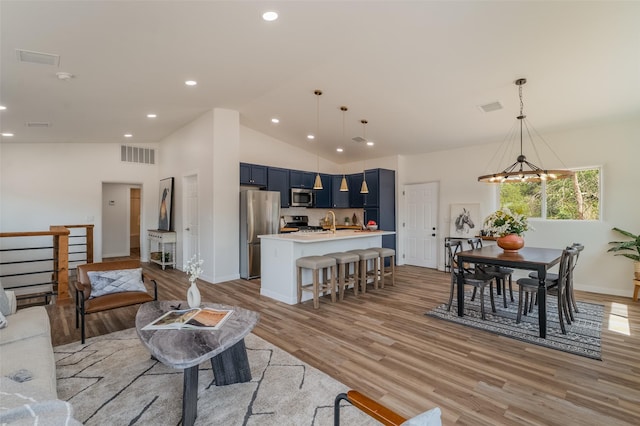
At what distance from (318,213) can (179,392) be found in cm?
629

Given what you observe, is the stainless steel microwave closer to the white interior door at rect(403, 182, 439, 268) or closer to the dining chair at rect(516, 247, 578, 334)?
the white interior door at rect(403, 182, 439, 268)

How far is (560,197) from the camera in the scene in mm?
5316

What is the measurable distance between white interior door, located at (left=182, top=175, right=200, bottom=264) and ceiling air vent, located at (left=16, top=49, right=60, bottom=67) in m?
3.37

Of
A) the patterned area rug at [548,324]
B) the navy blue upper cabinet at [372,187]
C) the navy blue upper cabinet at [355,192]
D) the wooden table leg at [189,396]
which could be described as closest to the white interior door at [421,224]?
the navy blue upper cabinet at [372,187]

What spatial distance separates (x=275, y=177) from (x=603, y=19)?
5.58 metres

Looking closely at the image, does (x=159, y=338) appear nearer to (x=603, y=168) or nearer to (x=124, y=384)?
(x=124, y=384)

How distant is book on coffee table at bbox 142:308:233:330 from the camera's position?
2084 millimetres

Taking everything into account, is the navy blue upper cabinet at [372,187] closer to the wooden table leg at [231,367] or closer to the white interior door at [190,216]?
the white interior door at [190,216]

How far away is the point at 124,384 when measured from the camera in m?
2.29

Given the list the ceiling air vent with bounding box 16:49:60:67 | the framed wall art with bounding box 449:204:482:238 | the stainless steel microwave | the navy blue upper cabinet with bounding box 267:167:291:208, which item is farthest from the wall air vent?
the framed wall art with bounding box 449:204:482:238

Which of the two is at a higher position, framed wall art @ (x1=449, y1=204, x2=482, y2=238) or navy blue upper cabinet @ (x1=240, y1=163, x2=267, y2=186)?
navy blue upper cabinet @ (x1=240, y1=163, x2=267, y2=186)

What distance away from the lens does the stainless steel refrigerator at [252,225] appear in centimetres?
586

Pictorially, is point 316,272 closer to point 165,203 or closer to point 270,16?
point 270,16

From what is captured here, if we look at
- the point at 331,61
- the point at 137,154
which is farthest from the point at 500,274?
the point at 137,154
